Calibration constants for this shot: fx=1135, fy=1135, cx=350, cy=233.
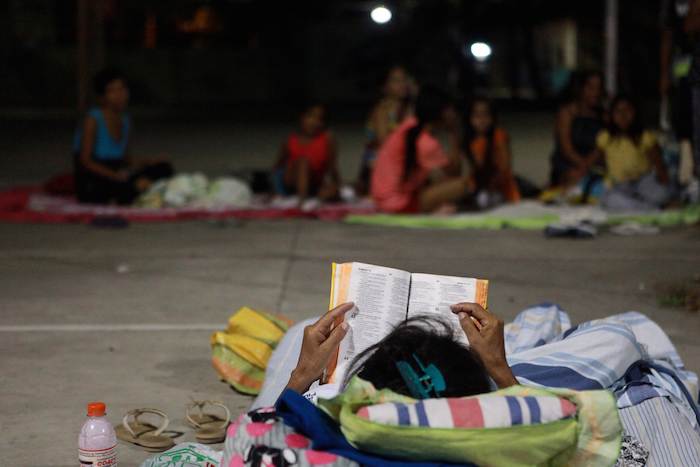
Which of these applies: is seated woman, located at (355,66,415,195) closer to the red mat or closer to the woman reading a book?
the red mat

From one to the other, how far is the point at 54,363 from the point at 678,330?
9.26 feet

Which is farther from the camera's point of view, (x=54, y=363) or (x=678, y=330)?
(x=678, y=330)

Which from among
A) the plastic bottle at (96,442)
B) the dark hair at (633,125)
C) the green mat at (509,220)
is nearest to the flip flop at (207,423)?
the plastic bottle at (96,442)

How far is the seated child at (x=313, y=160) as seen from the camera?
9.71 metres

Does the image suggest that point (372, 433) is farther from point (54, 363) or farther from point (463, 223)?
point (463, 223)

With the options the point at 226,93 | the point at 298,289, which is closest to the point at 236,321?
the point at 298,289

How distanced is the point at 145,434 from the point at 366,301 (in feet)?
3.86

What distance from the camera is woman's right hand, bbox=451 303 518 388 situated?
9.20 ft

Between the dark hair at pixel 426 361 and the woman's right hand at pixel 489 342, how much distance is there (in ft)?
0.57

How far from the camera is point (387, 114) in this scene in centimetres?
1032

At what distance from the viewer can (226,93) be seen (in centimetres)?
3088

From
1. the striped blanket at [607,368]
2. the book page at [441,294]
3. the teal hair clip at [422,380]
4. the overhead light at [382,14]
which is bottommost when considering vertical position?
the striped blanket at [607,368]

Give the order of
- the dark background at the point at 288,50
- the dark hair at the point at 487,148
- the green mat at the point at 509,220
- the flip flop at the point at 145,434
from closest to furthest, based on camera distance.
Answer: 1. the flip flop at the point at 145,434
2. the green mat at the point at 509,220
3. the dark hair at the point at 487,148
4. the dark background at the point at 288,50

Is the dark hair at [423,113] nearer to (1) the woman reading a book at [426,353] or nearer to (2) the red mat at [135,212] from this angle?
(2) the red mat at [135,212]
